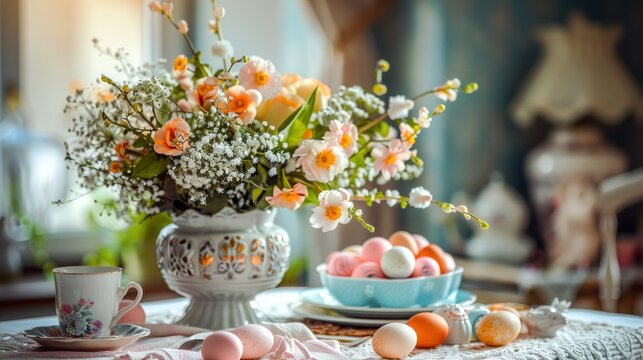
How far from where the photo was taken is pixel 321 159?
1201 mm

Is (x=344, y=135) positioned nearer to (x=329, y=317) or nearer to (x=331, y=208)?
(x=331, y=208)

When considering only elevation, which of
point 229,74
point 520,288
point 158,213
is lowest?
point 520,288

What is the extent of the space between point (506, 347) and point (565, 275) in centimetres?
230

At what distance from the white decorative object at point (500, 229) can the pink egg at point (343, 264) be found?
224 cm

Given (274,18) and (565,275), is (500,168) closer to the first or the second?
(565,275)

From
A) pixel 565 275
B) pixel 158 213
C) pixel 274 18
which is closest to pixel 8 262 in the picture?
pixel 274 18

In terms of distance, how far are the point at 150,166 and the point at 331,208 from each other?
0.26 meters

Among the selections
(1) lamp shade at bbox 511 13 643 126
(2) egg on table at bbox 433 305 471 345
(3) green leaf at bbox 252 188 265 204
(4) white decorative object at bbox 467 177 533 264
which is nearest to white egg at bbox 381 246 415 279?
(2) egg on table at bbox 433 305 471 345

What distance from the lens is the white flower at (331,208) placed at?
3.90 feet

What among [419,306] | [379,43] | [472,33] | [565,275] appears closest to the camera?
[419,306]

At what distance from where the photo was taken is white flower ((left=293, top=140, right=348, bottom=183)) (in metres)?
1.20

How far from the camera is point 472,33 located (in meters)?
4.02

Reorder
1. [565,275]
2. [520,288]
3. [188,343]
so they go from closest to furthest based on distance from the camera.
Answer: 1. [188,343]
2. [520,288]
3. [565,275]

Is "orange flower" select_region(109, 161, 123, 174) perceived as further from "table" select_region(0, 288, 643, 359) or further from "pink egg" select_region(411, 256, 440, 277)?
"pink egg" select_region(411, 256, 440, 277)
